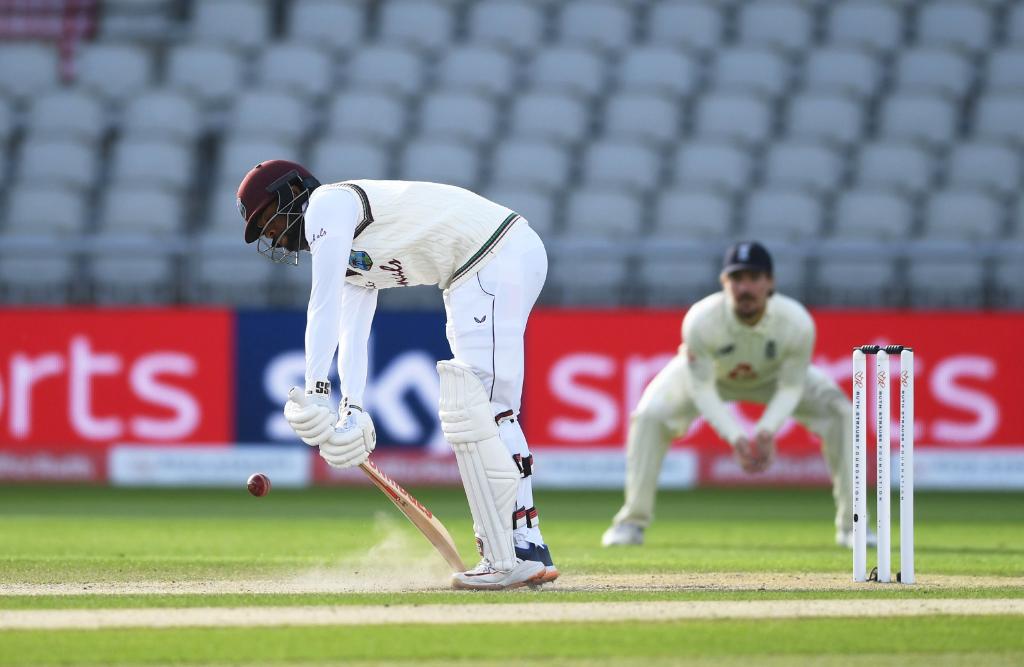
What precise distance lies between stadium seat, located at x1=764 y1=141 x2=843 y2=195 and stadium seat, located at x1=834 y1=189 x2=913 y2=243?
38 cm

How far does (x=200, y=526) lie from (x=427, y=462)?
9.15 feet

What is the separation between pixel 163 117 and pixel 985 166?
704cm

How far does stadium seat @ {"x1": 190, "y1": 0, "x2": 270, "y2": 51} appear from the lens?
15.6m

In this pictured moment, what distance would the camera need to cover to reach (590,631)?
4.75m

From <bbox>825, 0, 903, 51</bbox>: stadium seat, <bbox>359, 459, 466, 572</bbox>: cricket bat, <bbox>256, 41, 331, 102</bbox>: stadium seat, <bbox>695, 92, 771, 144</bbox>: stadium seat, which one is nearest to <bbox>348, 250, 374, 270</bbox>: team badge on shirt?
<bbox>359, 459, 466, 572</bbox>: cricket bat

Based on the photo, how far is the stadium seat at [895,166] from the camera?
13.7 m

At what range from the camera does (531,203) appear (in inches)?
509

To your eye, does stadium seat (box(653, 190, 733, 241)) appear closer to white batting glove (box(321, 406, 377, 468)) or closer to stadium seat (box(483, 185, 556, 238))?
stadium seat (box(483, 185, 556, 238))

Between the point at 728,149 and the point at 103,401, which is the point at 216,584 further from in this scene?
the point at 728,149

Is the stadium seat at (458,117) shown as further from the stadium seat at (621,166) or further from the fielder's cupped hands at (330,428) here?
the fielder's cupped hands at (330,428)

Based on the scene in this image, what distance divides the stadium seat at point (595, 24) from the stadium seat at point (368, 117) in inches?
80.6

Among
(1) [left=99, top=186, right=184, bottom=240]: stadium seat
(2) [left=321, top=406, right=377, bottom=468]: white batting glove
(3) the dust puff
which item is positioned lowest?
(3) the dust puff

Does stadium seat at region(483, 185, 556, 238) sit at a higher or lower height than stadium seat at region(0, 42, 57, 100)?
lower

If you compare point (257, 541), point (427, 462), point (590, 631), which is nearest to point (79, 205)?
point (427, 462)
